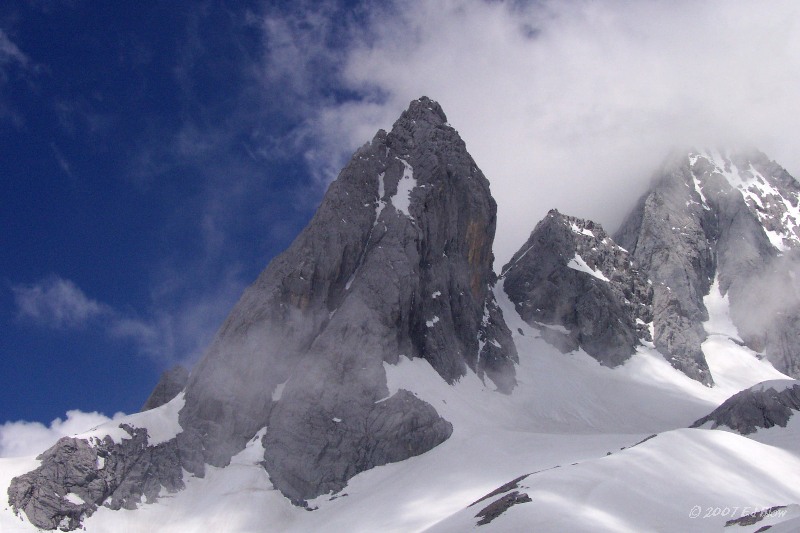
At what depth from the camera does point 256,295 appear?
91.8 metres

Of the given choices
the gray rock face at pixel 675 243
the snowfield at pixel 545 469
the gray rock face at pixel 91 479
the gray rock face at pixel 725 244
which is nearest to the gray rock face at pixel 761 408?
the snowfield at pixel 545 469

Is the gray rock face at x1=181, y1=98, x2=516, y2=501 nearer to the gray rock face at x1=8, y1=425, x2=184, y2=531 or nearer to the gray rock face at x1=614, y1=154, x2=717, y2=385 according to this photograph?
the gray rock face at x1=8, y1=425, x2=184, y2=531

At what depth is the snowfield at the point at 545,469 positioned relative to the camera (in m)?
41.1

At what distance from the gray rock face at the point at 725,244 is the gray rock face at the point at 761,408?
5087 cm

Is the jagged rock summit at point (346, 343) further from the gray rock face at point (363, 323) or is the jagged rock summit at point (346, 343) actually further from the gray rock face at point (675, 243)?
the gray rock face at point (675, 243)

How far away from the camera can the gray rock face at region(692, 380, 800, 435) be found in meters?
80.2

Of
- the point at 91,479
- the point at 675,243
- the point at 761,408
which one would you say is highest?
the point at 675,243

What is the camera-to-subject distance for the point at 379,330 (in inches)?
3474

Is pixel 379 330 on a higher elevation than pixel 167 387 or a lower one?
lower

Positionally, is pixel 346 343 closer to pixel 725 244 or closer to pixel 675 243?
pixel 675 243

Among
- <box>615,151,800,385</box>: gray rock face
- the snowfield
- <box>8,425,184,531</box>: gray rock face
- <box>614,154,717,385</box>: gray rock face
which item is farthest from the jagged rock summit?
<box>614,154,717,385</box>: gray rock face

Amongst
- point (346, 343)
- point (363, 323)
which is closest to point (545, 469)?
point (346, 343)

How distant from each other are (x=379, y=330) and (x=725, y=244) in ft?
372

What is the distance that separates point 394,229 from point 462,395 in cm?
2220
